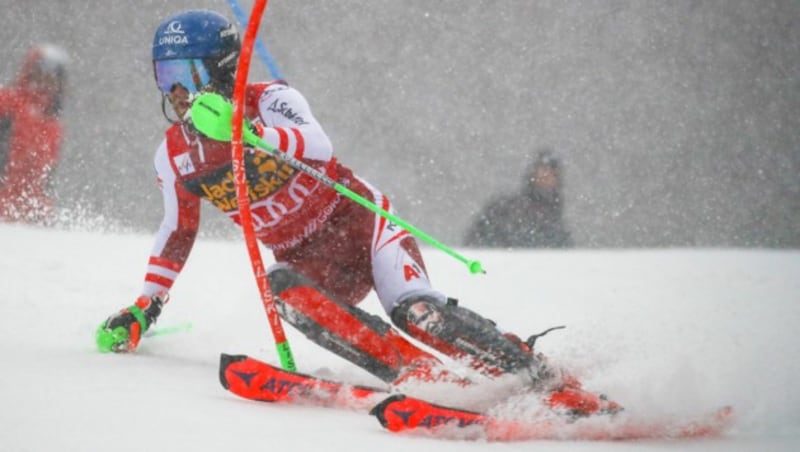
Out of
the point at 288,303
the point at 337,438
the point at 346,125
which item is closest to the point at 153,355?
the point at 288,303

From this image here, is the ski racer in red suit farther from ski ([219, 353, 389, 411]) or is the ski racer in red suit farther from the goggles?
ski ([219, 353, 389, 411])

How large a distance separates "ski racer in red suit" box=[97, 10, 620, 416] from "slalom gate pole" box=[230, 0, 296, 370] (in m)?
0.05

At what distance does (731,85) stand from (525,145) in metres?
1.73

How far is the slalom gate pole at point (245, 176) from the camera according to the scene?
265cm

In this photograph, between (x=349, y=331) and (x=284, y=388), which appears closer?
(x=284, y=388)

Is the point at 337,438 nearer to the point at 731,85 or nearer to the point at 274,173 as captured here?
the point at 274,173

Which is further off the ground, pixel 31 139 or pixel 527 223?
pixel 527 223

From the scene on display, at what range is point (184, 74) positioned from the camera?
9.71ft

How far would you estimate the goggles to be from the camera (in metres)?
2.96

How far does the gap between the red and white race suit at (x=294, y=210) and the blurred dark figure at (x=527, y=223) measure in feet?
11.7

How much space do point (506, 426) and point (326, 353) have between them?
1677 millimetres

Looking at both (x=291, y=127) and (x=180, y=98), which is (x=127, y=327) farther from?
(x=291, y=127)

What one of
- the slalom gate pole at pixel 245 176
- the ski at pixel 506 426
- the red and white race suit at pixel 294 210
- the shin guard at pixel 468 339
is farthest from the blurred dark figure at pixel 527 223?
the ski at pixel 506 426

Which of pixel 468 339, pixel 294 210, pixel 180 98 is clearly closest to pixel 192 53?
pixel 180 98
